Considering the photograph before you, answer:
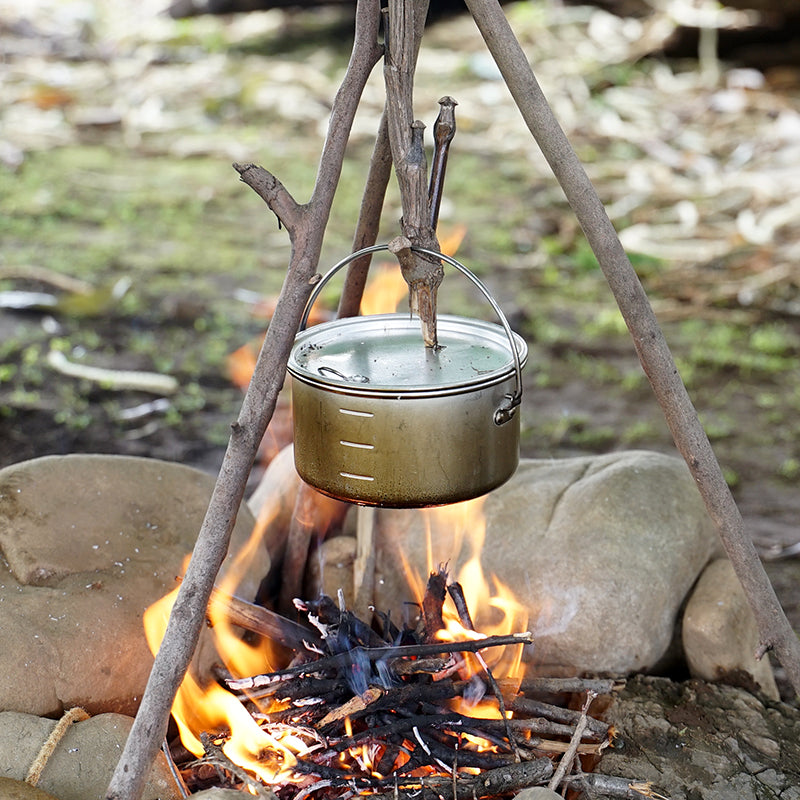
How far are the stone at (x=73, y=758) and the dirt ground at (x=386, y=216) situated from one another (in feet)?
8.05

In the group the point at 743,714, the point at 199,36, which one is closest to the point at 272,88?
the point at 199,36

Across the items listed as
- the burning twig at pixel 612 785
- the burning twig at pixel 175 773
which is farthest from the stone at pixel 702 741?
the burning twig at pixel 175 773

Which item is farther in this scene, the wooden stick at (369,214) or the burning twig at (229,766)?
the wooden stick at (369,214)

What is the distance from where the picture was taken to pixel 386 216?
863 cm

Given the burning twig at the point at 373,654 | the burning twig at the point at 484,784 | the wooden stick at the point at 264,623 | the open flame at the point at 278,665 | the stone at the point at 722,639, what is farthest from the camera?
the stone at the point at 722,639

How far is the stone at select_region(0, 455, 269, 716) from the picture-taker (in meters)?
2.70

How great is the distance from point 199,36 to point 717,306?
948cm

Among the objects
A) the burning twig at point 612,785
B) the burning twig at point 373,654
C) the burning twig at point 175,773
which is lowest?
the burning twig at point 612,785

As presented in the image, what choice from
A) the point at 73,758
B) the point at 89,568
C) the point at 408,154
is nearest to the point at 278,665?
the point at 89,568

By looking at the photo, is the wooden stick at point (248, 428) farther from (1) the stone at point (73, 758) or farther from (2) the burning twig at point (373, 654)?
(2) the burning twig at point (373, 654)

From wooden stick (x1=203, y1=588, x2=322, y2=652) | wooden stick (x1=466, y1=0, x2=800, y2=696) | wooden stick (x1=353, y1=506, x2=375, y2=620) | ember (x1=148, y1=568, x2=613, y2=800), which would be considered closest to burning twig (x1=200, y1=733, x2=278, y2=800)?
ember (x1=148, y1=568, x2=613, y2=800)

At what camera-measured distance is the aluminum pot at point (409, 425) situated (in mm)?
2203

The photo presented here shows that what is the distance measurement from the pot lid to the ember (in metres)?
0.83

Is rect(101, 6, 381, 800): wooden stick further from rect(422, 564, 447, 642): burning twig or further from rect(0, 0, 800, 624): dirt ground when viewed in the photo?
rect(0, 0, 800, 624): dirt ground
